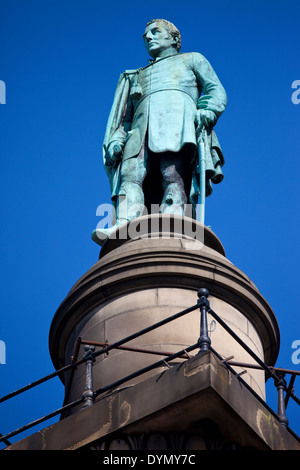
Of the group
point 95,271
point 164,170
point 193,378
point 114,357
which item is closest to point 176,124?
point 164,170

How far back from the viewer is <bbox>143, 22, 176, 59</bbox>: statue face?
2269 centimetres

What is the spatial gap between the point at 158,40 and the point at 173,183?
3830 mm

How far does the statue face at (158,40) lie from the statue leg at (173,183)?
2869 mm

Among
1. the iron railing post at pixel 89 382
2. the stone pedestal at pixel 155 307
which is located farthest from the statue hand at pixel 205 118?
the iron railing post at pixel 89 382

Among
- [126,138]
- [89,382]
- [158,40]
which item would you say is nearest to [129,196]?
[126,138]

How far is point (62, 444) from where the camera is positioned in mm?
13875

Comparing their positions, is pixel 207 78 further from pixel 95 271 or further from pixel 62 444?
pixel 62 444

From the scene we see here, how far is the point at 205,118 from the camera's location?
830 inches

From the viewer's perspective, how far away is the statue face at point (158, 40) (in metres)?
22.7

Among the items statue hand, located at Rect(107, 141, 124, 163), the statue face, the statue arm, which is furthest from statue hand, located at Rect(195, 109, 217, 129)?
the statue face

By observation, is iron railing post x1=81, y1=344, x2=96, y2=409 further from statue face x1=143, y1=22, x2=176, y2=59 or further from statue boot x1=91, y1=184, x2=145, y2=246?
statue face x1=143, y1=22, x2=176, y2=59

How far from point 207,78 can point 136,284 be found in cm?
610

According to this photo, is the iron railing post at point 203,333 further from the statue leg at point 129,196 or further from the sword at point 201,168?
the sword at point 201,168

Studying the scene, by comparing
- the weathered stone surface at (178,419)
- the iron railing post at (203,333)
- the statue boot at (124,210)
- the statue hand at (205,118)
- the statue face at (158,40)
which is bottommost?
the weathered stone surface at (178,419)
